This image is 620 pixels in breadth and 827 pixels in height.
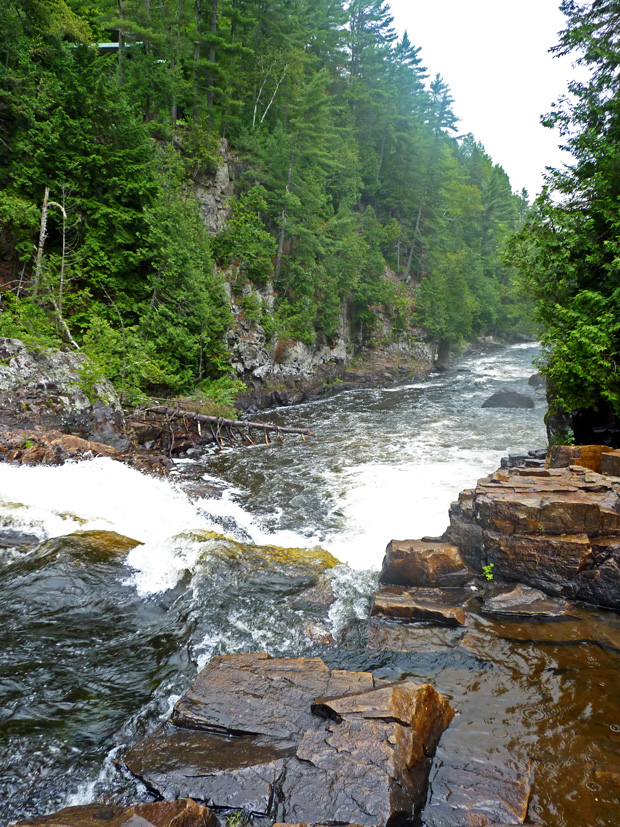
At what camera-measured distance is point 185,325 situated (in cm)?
1889

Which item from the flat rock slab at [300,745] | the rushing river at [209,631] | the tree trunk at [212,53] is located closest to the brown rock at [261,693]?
the flat rock slab at [300,745]

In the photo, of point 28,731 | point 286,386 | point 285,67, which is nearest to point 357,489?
point 28,731

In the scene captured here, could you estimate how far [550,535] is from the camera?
6.75 meters

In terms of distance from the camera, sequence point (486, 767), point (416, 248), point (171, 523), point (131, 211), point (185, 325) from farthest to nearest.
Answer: point (416, 248) → point (185, 325) → point (131, 211) → point (171, 523) → point (486, 767)

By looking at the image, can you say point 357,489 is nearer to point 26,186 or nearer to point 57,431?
point 57,431

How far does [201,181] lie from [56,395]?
16.5 m

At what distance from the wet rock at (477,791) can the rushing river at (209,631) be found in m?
0.11

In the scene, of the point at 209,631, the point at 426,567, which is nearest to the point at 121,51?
the point at 209,631

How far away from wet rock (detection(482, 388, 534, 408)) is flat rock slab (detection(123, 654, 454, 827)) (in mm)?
21742

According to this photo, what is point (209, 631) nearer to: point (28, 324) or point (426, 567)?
point (426, 567)

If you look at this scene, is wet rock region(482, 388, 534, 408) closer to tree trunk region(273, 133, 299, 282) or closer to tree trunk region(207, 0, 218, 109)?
tree trunk region(273, 133, 299, 282)

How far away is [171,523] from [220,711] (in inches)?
214

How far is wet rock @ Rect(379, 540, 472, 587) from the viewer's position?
22.8 ft

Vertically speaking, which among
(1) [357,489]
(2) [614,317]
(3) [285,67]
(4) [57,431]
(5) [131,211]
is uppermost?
(3) [285,67]
